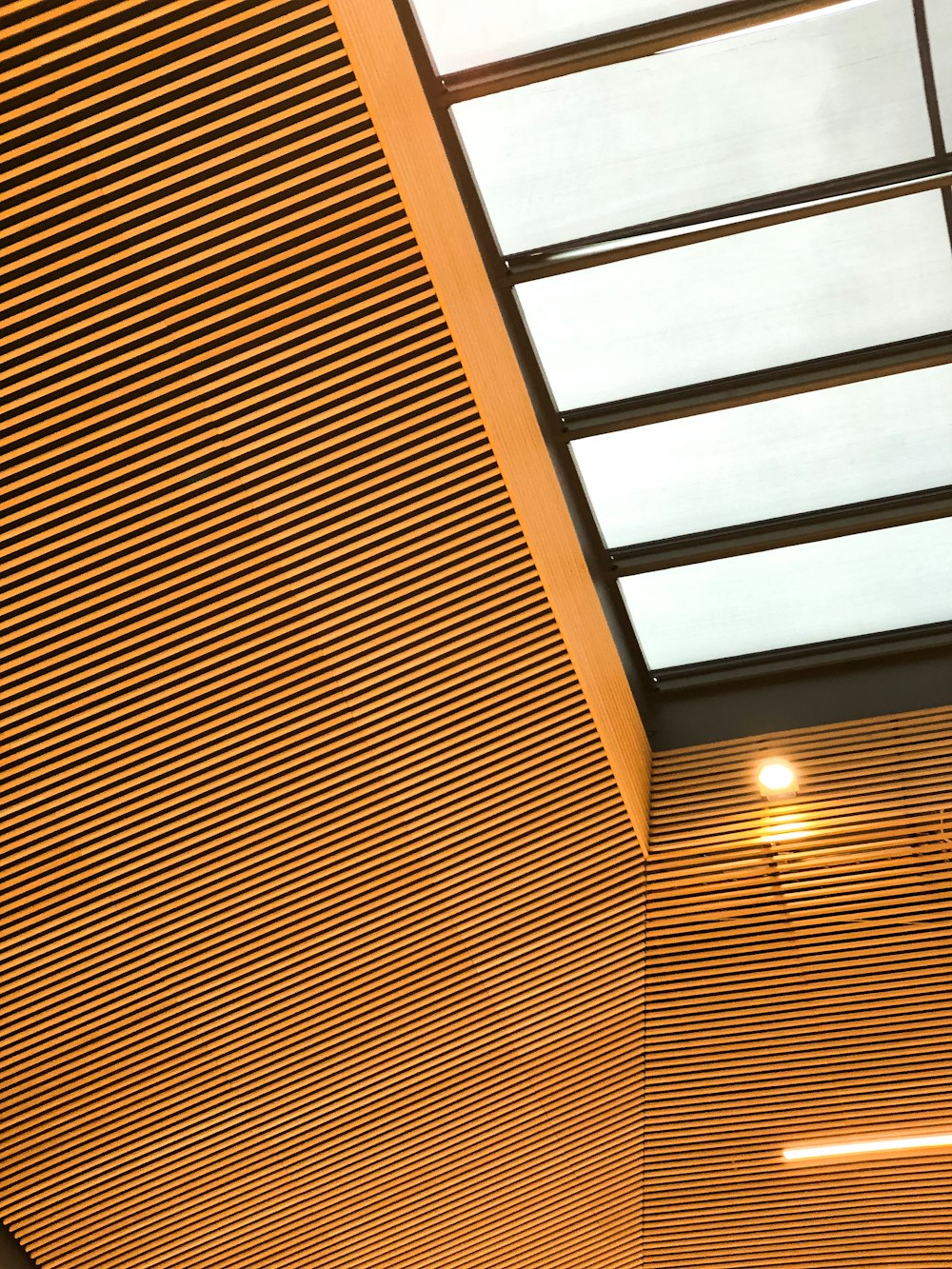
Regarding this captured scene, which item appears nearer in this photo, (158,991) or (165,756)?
(165,756)

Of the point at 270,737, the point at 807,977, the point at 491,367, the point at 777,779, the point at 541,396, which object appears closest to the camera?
the point at 491,367

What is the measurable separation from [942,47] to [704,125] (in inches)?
42.2

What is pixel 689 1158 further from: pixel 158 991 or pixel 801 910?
pixel 158 991

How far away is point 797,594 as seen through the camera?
25.9 ft

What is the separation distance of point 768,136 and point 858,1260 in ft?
21.9

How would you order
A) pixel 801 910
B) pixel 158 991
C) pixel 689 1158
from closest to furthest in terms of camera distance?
pixel 158 991
pixel 801 910
pixel 689 1158

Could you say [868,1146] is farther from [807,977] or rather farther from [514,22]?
[514,22]

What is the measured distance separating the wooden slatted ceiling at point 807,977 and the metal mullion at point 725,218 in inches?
116

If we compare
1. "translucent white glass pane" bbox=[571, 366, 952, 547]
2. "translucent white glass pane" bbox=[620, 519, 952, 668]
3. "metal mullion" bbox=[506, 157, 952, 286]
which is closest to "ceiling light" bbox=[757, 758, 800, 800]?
"translucent white glass pane" bbox=[620, 519, 952, 668]

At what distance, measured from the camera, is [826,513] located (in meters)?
7.63

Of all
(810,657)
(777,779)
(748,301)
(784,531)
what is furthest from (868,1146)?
(748,301)

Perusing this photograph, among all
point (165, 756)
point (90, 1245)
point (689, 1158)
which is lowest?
point (90, 1245)

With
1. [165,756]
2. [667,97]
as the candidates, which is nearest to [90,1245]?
[165,756]

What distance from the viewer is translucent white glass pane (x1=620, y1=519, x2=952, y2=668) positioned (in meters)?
7.71
